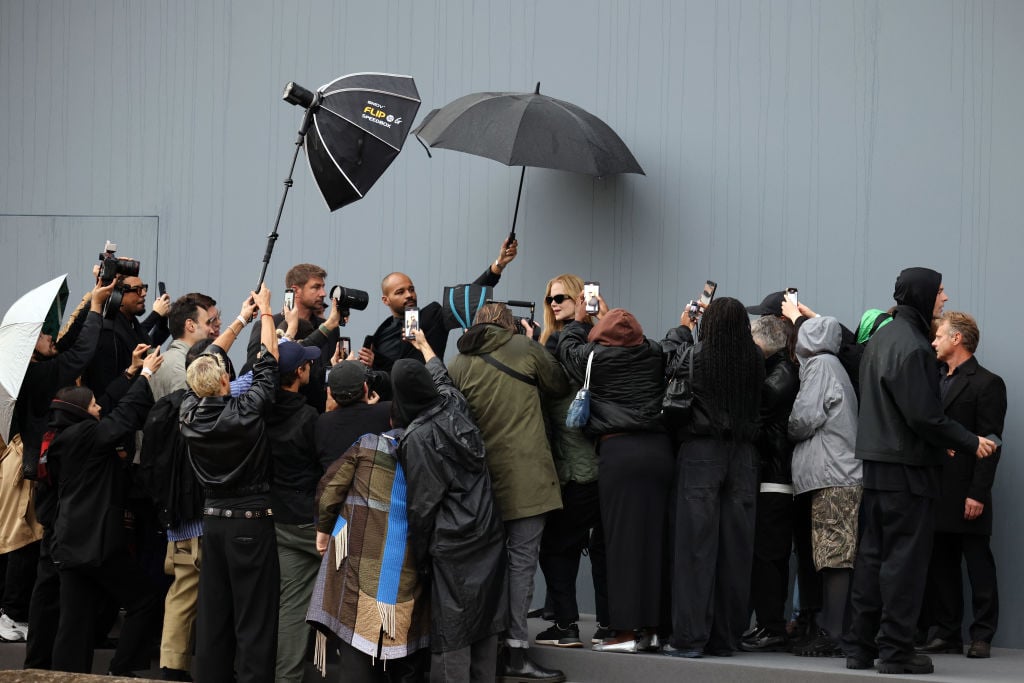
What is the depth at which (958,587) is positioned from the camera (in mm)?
7004

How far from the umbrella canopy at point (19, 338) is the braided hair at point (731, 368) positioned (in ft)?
10.4

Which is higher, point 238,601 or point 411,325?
point 411,325

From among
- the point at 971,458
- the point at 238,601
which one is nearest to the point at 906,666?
the point at 971,458

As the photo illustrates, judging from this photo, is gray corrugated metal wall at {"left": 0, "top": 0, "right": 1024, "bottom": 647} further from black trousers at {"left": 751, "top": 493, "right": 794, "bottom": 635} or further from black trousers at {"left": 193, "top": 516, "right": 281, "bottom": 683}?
black trousers at {"left": 193, "top": 516, "right": 281, "bottom": 683}

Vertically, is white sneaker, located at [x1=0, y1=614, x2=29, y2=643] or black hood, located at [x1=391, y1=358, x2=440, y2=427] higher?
black hood, located at [x1=391, y1=358, x2=440, y2=427]

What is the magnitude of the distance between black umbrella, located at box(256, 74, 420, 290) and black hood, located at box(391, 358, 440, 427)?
53.4 inches

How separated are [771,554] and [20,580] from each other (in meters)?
4.58

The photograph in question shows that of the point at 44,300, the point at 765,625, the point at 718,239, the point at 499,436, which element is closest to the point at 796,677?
Answer: the point at 765,625

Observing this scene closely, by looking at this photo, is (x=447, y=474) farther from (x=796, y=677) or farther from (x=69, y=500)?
(x=69, y=500)

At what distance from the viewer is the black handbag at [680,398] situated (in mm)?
6504

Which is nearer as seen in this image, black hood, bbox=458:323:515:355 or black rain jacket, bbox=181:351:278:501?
black rain jacket, bbox=181:351:278:501

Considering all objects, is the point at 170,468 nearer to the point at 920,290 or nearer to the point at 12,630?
the point at 12,630

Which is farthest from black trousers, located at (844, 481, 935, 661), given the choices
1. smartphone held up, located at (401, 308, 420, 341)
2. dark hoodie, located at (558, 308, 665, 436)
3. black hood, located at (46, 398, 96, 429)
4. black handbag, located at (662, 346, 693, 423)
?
black hood, located at (46, 398, 96, 429)

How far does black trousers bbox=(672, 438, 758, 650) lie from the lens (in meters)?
6.46
